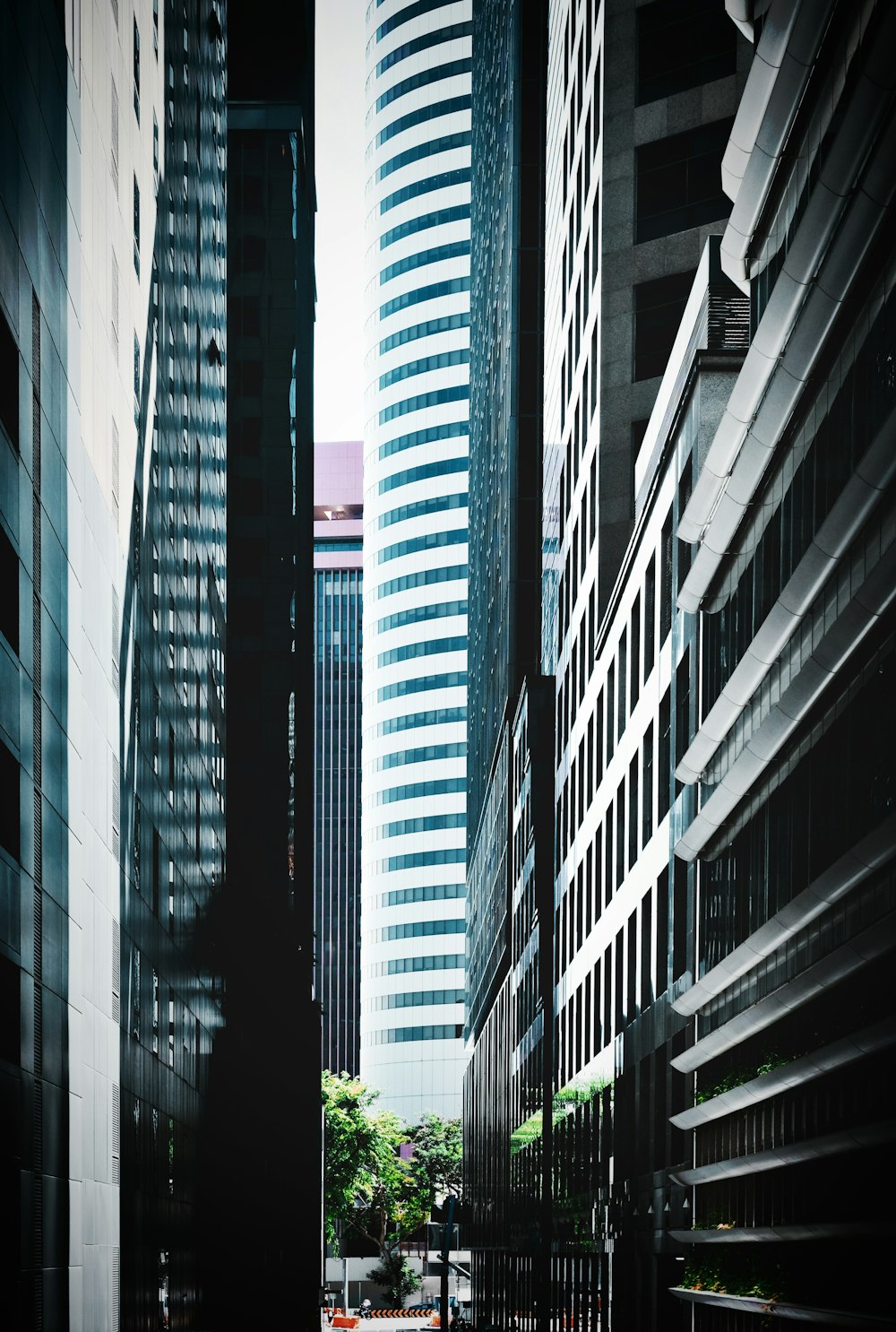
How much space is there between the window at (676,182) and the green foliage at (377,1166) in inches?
3484

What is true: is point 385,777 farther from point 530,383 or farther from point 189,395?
point 189,395

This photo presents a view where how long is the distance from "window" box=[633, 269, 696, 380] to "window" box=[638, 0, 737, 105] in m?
6.07

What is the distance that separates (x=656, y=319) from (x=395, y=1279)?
377 ft

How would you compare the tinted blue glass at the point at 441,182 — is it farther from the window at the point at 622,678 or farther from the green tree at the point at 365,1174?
the window at the point at 622,678

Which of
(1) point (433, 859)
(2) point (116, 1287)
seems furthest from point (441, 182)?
(2) point (116, 1287)

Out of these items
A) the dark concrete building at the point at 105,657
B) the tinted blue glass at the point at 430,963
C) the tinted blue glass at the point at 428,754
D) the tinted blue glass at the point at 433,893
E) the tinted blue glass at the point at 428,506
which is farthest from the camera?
the tinted blue glass at the point at 428,506

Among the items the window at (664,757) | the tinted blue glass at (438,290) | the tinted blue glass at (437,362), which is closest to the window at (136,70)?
the window at (664,757)

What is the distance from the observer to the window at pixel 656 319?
56875mm

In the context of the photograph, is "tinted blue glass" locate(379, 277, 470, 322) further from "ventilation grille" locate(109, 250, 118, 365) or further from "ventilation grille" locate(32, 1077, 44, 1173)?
"ventilation grille" locate(32, 1077, 44, 1173)

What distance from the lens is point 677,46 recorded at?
2282 inches

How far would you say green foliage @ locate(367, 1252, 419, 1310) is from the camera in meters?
151

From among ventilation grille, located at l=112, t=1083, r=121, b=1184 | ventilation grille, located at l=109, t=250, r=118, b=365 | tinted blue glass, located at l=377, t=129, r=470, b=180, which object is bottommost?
ventilation grille, located at l=112, t=1083, r=121, b=1184

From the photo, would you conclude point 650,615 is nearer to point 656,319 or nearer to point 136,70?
point 656,319

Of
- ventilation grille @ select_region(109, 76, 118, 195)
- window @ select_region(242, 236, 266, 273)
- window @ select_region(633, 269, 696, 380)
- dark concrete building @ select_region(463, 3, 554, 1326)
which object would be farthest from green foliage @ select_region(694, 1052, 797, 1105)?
window @ select_region(242, 236, 266, 273)
